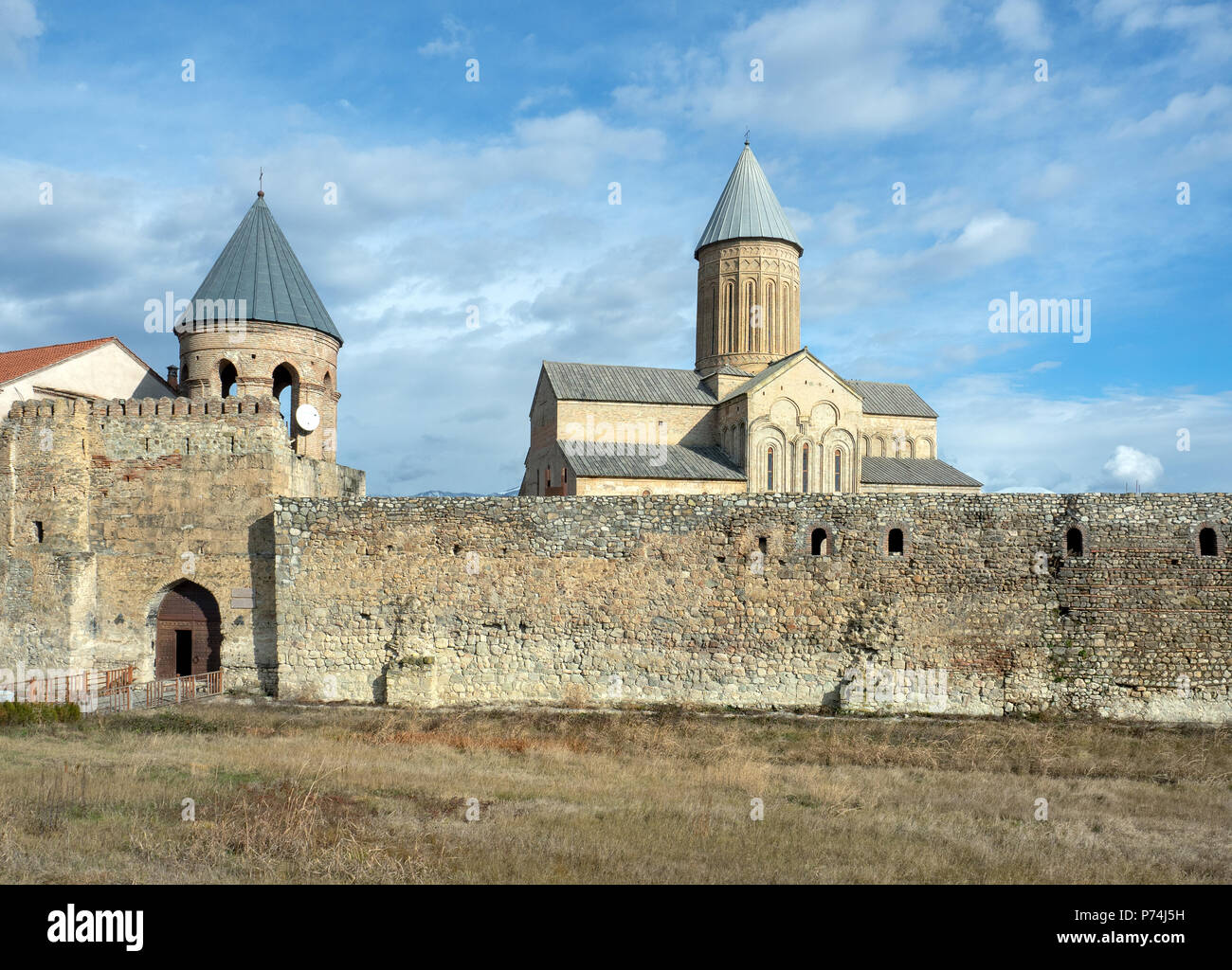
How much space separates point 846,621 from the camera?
13367 millimetres

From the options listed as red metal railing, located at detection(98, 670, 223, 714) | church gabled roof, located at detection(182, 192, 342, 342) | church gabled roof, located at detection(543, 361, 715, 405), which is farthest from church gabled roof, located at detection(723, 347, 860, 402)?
red metal railing, located at detection(98, 670, 223, 714)

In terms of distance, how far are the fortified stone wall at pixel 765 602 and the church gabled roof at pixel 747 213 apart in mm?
19836

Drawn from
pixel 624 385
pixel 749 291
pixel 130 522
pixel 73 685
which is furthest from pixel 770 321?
pixel 73 685

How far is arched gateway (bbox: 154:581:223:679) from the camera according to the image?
15211 millimetres

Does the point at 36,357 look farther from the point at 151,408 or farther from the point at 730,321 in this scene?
the point at 730,321

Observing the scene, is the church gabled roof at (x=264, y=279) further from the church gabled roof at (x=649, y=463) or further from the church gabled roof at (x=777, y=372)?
the church gabled roof at (x=777, y=372)

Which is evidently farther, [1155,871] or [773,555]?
[773,555]

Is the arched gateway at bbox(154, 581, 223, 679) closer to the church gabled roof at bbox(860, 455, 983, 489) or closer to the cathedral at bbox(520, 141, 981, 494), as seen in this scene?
the cathedral at bbox(520, 141, 981, 494)

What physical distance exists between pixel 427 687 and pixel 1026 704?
8921 mm

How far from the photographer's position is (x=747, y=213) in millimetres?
31625

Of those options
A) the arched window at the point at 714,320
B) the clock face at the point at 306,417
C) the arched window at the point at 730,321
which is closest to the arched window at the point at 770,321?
the arched window at the point at 730,321

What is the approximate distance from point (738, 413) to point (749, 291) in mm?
6055
